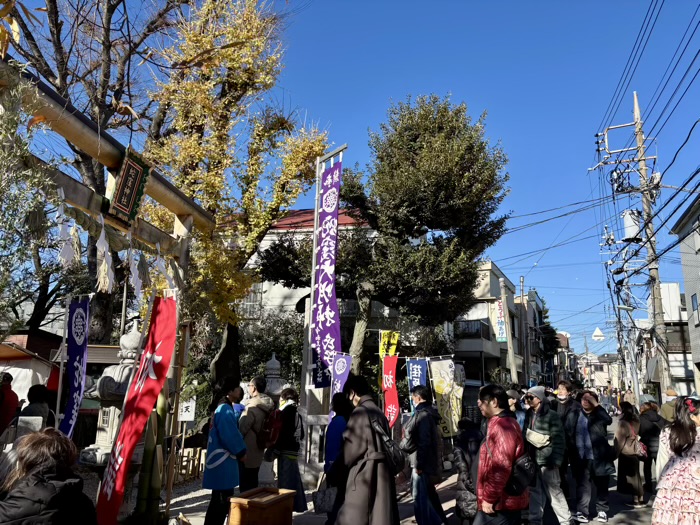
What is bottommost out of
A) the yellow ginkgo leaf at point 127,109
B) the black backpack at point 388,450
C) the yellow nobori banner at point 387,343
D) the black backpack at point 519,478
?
the black backpack at point 519,478

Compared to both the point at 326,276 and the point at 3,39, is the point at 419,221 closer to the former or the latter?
the point at 326,276

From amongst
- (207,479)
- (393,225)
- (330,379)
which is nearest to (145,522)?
(207,479)

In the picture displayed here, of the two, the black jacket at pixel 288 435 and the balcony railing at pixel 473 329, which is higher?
the balcony railing at pixel 473 329

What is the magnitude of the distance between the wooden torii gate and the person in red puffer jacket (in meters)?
3.36

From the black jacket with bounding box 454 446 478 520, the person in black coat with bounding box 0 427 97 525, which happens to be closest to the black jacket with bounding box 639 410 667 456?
the black jacket with bounding box 454 446 478 520

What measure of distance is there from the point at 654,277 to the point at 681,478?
1462 centimetres

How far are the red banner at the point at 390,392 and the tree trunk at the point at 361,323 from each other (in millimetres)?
5008

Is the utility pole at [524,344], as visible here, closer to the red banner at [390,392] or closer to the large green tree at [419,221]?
the large green tree at [419,221]

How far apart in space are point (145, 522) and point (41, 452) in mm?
3299

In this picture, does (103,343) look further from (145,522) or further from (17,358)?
(145,522)

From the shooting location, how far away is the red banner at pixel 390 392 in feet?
38.1

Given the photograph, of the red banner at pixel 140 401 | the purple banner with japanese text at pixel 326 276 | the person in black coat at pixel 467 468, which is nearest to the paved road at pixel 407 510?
the person in black coat at pixel 467 468

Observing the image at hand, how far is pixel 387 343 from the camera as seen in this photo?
13.8m

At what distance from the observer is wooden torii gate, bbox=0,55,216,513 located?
4535 millimetres
